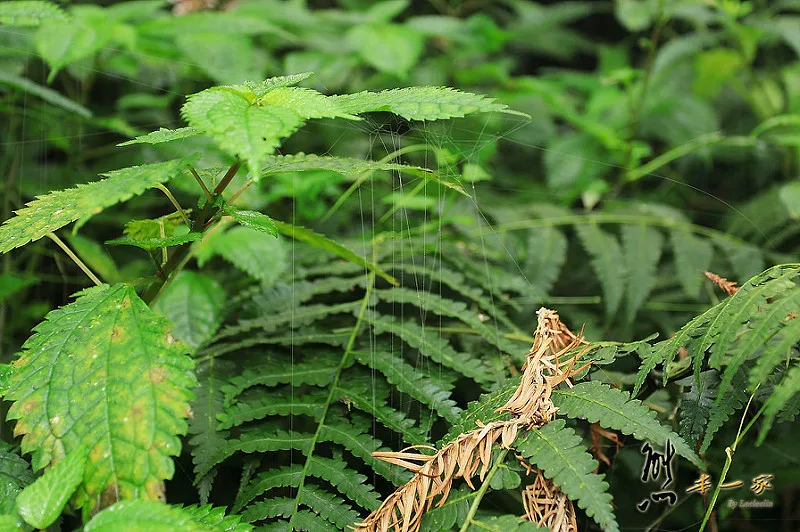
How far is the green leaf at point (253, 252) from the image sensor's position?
1.37 meters

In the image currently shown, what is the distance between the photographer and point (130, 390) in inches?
30.7

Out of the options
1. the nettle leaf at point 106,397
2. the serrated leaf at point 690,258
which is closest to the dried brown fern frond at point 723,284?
the serrated leaf at point 690,258

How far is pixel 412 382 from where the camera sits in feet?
3.44

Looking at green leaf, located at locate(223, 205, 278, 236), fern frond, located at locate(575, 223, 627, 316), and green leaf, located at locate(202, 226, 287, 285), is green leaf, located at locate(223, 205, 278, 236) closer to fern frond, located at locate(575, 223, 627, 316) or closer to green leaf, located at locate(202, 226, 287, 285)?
green leaf, located at locate(202, 226, 287, 285)

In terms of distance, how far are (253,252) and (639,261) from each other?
0.99 metres

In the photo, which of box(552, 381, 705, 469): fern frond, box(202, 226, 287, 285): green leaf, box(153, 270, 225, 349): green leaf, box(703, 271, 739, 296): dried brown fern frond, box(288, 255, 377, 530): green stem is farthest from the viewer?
box(202, 226, 287, 285): green leaf

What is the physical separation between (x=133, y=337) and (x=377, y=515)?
40 cm

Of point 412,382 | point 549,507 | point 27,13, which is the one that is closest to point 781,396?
point 549,507

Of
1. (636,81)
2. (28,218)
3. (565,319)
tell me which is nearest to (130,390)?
(28,218)

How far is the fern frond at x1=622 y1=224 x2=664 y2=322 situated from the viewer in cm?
158

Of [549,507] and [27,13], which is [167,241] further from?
[27,13]

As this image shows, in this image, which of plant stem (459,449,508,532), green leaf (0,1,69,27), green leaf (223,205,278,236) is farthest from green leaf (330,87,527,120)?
green leaf (0,1,69,27)

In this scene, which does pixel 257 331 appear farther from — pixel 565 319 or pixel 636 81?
pixel 636 81

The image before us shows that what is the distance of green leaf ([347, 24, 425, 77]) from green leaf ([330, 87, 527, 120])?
3.61 feet
